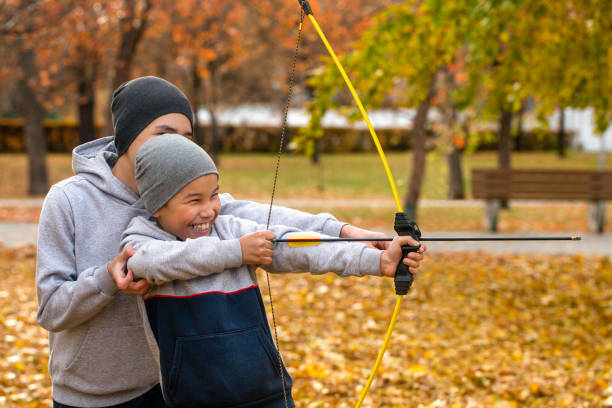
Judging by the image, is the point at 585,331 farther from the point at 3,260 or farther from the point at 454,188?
the point at 454,188

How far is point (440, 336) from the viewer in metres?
6.20

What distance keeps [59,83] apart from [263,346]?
18999 millimetres

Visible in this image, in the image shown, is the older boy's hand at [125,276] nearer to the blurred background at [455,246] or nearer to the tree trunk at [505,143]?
the blurred background at [455,246]

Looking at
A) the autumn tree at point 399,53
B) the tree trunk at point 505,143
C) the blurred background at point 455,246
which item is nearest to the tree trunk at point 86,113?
the blurred background at point 455,246

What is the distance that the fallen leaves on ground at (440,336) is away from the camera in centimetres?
482

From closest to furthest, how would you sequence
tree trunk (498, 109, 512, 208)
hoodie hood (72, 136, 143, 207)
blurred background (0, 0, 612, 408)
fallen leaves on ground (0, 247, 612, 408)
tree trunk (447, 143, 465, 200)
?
1. hoodie hood (72, 136, 143, 207)
2. fallen leaves on ground (0, 247, 612, 408)
3. blurred background (0, 0, 612, 408)
4. tree trunk (498, 109, 512, 208)
5. tree trunk (447, 143, 465, 200)

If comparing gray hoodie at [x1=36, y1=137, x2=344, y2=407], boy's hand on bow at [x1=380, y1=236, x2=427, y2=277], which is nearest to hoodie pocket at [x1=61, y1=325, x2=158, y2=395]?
gray hoodie at [x1=36, y1=137, x2=344, y2=407]

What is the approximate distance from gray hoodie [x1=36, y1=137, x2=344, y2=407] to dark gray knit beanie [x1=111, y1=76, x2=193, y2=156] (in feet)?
0.47

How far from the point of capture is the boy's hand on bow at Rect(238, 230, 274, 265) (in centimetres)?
197

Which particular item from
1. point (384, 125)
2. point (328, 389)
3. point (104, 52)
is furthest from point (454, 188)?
point (384, 125)

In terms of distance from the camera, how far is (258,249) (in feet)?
6.49

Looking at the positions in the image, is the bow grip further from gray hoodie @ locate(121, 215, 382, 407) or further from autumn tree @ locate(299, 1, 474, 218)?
autumn tree @ locate(299, 1, 474, 218)

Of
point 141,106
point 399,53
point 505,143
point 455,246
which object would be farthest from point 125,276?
point 505,143

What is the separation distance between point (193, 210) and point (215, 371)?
449mm
